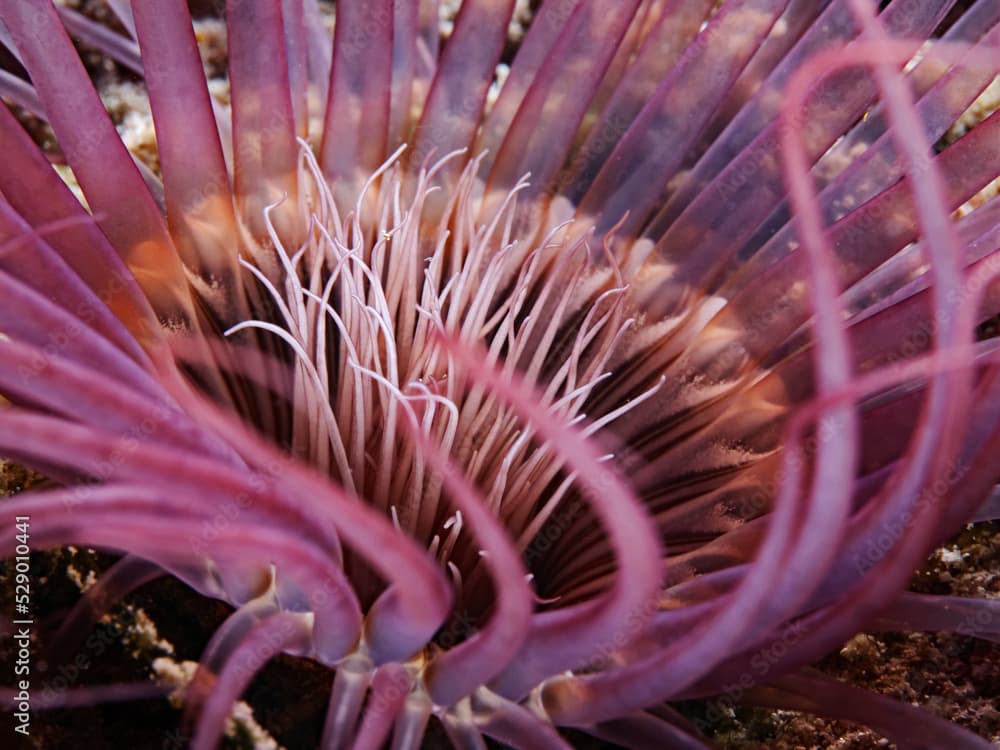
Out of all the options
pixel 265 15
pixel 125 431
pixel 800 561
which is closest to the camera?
pixel 800 561

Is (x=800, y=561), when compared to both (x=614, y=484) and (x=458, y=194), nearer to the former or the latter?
(x=614, y=484)

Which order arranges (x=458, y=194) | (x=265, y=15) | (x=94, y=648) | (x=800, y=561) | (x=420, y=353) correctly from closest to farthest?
(x=800, y=561), (x=94, y=648), (x=265, y=15), (x=420, y=353), (x=458, y=194)

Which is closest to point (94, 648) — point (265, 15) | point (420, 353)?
point (420, 353)

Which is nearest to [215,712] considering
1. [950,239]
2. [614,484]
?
[614,484]

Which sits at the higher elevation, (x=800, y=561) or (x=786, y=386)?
(x=786, y=386)

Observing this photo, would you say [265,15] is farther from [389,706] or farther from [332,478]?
[389,706]

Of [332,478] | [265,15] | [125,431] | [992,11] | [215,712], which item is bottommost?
[215,712]

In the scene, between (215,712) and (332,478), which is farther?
(332,478)
